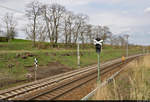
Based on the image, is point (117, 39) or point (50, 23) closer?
point (50, 23)

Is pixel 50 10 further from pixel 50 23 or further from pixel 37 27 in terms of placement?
pixel 37 27

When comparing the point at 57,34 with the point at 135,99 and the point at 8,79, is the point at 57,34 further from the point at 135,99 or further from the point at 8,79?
the point at 135,99

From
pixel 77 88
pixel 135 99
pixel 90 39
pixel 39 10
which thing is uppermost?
pixel 39 10

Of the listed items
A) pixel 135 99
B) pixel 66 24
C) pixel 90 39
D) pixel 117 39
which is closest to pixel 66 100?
pixel 135 99

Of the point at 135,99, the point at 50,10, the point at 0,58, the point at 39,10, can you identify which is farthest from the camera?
the point at 50,10

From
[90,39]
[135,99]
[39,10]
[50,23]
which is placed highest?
[39,10]

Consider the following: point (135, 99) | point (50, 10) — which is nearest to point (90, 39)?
point (50, 10)

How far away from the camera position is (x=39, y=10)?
3916 centimetres

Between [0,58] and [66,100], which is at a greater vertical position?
[0,58]

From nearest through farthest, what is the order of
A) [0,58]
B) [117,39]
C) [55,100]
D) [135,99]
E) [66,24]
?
[135,99]
[55,100]
[0,58]
[66,24]
[117,39]

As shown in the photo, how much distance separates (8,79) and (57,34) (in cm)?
3501

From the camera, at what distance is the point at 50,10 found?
44.2 metres

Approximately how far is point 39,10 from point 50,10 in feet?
18.9

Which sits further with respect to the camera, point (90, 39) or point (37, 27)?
point (90, 39)
